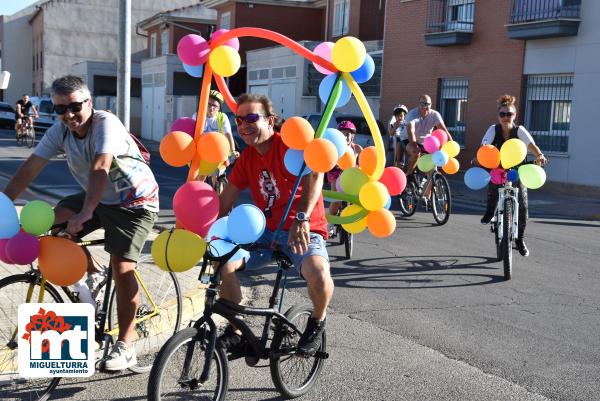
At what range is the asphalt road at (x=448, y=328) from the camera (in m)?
4.83

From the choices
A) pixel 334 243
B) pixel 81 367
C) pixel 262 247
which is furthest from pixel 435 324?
pixel 334 243

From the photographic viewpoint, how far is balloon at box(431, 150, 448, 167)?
29.6ft

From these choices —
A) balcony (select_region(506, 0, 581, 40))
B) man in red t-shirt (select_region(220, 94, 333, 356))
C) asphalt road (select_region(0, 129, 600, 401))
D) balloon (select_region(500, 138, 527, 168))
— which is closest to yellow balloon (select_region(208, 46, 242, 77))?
man in red t-shirt (select_region(220, 94, 333, 356))

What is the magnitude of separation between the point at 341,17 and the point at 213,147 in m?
29.5

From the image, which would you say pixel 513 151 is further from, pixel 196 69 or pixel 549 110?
pixel 549 110

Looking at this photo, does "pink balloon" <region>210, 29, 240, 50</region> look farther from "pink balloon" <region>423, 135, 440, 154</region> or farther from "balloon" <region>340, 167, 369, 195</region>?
"pink balloon" <region>423, 135, 440, 154</region>

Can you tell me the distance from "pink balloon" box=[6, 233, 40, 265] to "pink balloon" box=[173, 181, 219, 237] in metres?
0.80

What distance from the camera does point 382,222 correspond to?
492 cm

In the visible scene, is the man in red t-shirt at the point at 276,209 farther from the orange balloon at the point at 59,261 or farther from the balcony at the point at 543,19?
the balcony at the point at 543,19

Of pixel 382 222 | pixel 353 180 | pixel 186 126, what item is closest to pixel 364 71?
pixel 353 180

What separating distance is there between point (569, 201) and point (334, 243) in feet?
31.8

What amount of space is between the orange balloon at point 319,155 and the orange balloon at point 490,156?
4.33 metres

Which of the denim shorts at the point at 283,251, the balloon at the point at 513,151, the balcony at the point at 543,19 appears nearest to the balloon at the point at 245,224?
the denim shorts at the point at 283,251

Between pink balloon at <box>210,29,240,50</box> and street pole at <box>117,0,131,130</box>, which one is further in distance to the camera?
street pole at <box>117,0,131,130</box>
